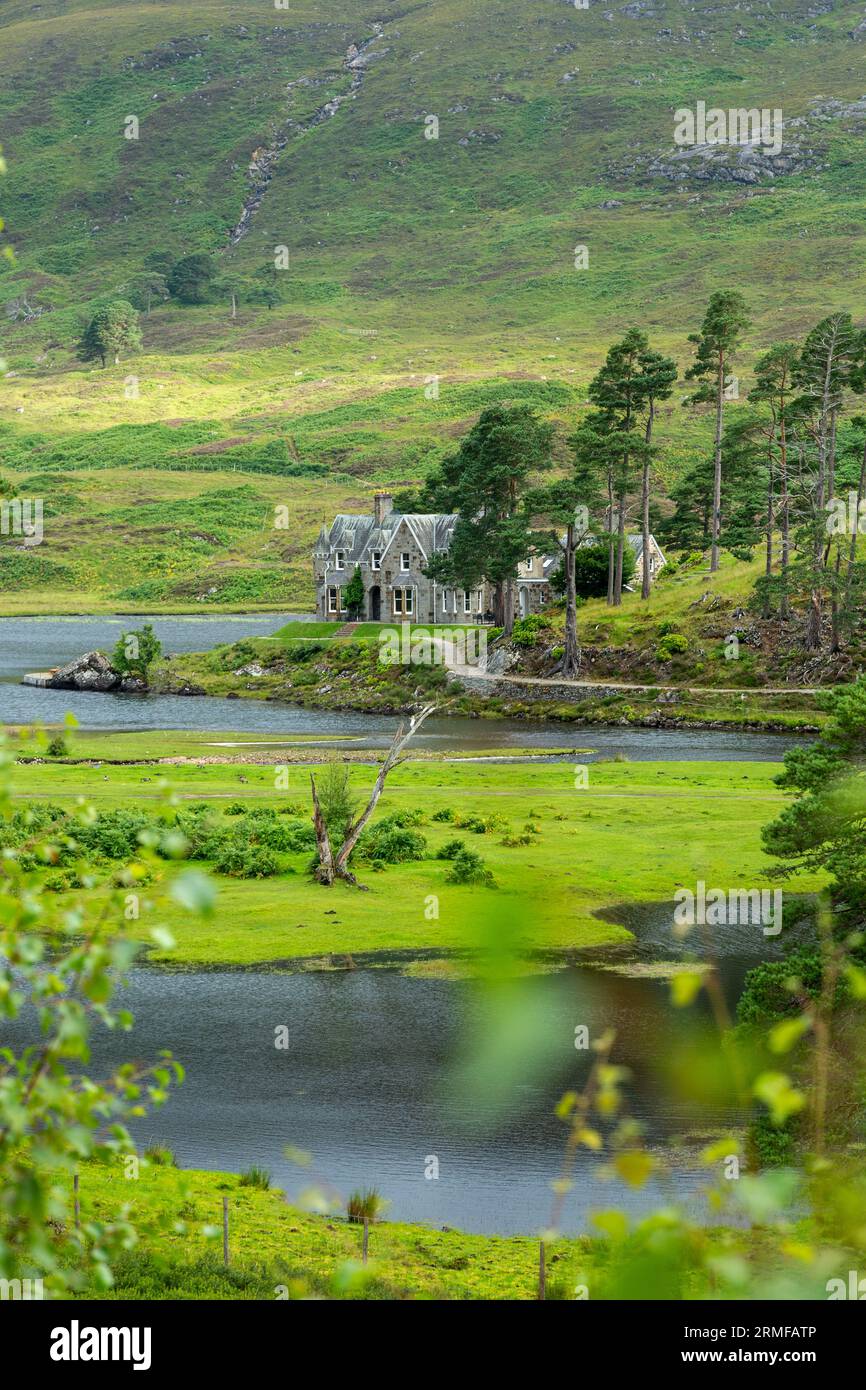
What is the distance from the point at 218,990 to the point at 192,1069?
6.68m

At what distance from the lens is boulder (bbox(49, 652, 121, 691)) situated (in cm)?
12469

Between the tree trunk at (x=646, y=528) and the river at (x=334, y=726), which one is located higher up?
the tree trunk at (x=646, y=528)

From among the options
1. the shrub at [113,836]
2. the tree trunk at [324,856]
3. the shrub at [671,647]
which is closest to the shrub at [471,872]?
the tree trunk at [324,856]

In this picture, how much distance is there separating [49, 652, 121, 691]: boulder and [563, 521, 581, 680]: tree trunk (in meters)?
39.4

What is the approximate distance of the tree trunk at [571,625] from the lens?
357 ft

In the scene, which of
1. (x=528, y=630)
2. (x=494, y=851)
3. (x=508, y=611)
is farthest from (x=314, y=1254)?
(x=508, y=611)

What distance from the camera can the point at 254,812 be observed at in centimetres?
6081

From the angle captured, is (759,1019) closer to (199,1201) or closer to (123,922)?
(199,1201)

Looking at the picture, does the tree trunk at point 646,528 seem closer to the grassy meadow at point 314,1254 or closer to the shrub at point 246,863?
the shrub at point 246,863

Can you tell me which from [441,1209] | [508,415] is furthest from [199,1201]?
[508,415]

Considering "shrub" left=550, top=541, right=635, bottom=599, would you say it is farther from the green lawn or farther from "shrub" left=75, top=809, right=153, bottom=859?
"shrub" left=75, top=809, right=153, bottom=859

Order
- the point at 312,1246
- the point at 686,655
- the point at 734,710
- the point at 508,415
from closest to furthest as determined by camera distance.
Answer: the point at 312,1246
the point at 734,710
the point at 686,655
the point at 508,415

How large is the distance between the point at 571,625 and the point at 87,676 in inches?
1626

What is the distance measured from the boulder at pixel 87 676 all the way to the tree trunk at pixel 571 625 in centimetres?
3936
